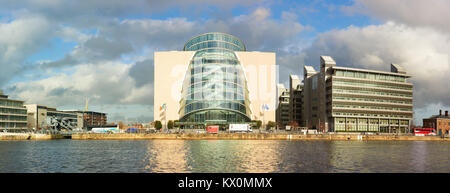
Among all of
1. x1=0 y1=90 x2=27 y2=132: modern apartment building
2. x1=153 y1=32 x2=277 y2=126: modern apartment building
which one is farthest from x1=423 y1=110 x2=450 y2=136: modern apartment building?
x1=0 y1=90 x2=27 y2=132: modern apartment building

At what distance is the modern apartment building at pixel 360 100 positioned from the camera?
148875 millimetres

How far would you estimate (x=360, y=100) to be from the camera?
151 metres

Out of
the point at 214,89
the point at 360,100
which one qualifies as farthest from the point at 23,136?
the point at 360,100

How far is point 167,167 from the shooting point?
130 ft

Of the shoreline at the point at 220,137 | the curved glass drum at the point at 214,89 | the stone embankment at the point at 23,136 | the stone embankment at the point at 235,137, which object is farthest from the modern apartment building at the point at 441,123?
the stone embankment at the point at 23,136

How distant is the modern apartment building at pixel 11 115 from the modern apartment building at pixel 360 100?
13361 cm

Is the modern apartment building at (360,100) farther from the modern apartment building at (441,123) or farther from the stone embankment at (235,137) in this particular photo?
the stone embankment at (235,137)

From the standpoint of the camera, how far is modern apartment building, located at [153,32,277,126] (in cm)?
14175

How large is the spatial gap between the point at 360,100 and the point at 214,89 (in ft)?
200

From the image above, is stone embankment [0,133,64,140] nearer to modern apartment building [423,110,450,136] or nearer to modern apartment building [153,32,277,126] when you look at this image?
modern apartment building [153,32,277,126]

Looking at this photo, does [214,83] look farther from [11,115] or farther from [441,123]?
[441,123]
